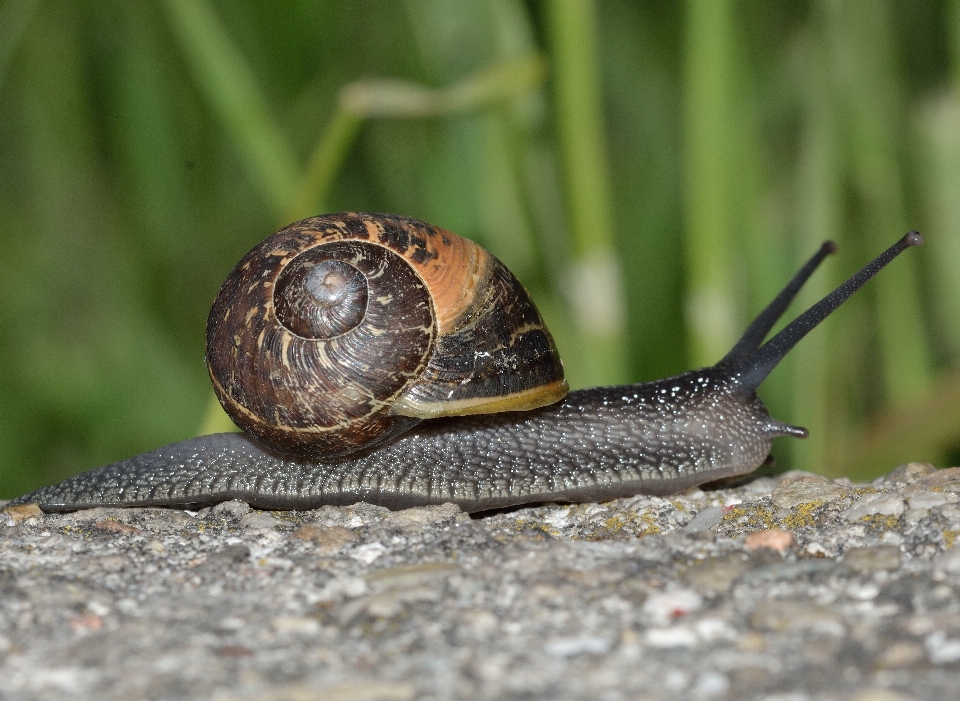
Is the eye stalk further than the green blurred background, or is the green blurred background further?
the green blurred background

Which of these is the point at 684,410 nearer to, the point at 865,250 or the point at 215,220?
the point at 865,250

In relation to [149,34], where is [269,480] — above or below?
below

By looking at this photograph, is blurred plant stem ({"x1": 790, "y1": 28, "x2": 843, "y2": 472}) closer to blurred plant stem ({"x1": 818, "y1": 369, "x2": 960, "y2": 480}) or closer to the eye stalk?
blurred plant stem ({"x1": 818, "y1": 369, "x2": 960, "y2": 480})

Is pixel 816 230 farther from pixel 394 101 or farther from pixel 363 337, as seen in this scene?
pixel 363 337

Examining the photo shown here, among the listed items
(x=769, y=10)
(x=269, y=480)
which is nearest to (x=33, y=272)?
(x=269, y=480)

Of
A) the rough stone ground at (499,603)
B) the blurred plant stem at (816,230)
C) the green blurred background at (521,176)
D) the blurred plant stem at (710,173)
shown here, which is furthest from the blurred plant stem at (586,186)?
the rough stone ground at (499,603)

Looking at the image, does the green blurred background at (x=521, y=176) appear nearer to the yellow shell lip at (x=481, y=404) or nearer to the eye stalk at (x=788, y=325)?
the eye stalk at (x=788, y=325)

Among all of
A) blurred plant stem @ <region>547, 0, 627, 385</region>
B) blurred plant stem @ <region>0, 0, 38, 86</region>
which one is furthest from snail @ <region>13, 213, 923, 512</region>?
blurred plant stem @ <region>0, 0, 38, 86</region>
